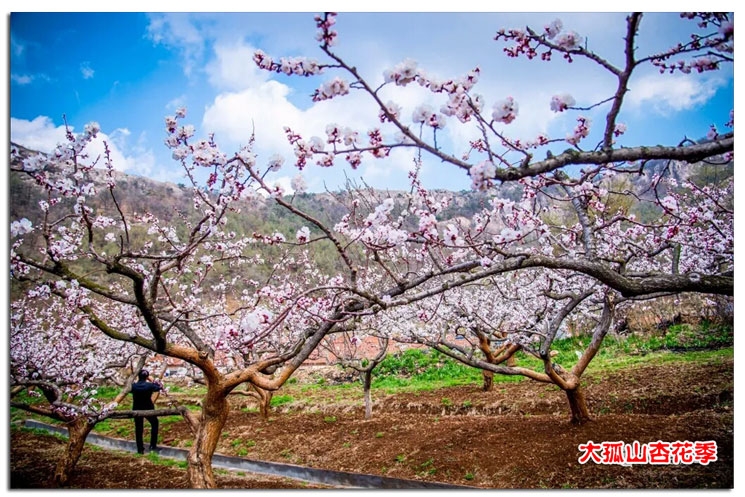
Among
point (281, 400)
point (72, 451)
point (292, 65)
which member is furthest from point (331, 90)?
point (281, 400)

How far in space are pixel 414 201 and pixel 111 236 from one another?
9.52ft

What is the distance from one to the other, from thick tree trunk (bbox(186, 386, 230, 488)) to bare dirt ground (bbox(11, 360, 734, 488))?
0.69 metres

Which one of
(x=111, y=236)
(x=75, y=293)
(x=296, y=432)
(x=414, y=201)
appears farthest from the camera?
(x=296, y=432)

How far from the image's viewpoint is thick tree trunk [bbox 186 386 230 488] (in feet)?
9.20

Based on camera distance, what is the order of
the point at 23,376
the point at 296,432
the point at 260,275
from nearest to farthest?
the point at 23,376
the point at 296,432
the point at 260,275

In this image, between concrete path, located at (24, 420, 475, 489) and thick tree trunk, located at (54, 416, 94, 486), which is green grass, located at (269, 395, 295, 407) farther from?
thick tree trunk, located at (54, 416, 94, 486)

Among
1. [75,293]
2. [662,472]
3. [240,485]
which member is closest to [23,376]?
[75,293]

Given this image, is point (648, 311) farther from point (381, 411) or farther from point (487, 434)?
point (487, 434)

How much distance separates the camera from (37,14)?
2922 millimetres

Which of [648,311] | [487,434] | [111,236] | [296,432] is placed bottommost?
[296,432]

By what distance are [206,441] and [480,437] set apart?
7.71ft

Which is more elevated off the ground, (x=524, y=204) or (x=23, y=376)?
(x=524, y=204)

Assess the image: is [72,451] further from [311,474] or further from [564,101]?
[564,101]

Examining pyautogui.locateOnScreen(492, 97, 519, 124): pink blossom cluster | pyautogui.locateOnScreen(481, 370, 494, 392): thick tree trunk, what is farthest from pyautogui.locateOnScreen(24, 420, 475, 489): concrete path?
pyautogui.locateOnScreen(481, 370, 494, 392): thick tree trunk
